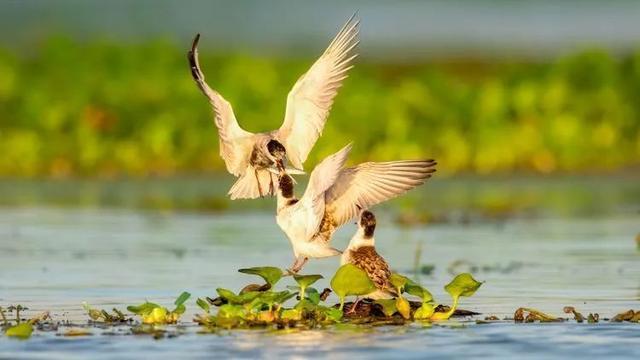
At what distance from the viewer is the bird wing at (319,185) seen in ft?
37.3

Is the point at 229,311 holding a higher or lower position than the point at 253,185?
lower

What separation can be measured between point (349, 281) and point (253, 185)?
162 cm

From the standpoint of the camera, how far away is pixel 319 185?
11.4 metres

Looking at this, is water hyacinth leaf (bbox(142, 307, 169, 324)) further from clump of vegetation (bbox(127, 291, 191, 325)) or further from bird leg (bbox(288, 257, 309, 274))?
bird leg (bbox(288, 257, 309, 274))

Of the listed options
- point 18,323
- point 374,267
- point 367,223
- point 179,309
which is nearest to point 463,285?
point 374,267

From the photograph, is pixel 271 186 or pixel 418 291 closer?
pixel 418 291

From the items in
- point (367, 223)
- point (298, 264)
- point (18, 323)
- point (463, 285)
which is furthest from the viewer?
point (298, 264)

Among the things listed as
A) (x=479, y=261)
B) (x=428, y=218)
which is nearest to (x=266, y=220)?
(x=428, y=218)

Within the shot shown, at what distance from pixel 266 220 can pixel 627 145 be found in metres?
8.41

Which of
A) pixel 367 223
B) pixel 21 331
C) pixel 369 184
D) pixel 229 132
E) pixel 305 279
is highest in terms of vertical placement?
pixel 229 132

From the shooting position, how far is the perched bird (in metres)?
11.5

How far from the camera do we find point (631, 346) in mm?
9898

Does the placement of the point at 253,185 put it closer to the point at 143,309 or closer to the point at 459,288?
the point at 143,309

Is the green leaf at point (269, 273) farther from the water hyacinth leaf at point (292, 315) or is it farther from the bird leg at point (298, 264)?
the bird leg at point (298, 264)
